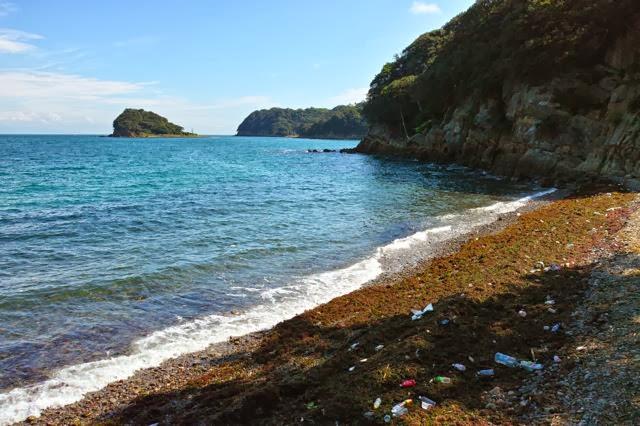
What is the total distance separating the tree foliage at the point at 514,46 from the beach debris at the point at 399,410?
127 feet

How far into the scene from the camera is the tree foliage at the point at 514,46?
114 ft

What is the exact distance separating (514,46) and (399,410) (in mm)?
45165

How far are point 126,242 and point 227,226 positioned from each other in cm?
517

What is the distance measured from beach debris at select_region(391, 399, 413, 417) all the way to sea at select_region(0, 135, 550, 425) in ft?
19.9

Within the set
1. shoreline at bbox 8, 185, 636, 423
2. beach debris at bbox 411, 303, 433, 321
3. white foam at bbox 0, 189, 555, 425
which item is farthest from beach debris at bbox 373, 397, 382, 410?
white foam at bbox 0, 189, 555, 425

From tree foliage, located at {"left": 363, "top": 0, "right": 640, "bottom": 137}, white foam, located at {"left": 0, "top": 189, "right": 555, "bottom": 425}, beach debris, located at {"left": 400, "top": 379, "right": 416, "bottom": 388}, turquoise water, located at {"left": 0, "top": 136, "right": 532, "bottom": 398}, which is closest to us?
beach debris, located at {"left": 400, "top": 379, "right": 416, "bottom": 388}

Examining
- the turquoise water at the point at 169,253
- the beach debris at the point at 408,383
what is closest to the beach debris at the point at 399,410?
the beach debris at the point at 408,383

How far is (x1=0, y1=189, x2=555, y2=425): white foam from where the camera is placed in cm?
820

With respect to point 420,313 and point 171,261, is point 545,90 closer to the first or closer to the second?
point 420,313

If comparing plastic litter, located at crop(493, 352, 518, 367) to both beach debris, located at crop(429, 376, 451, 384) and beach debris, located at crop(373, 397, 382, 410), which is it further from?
beach debris, located at crop(373, 397, 382, 410)

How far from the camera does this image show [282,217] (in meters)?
24.8

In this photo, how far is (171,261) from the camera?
1622 cm

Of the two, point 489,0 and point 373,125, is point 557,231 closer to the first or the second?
point 489,0

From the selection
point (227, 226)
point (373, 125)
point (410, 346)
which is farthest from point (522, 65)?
point (373, 125)
